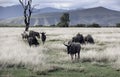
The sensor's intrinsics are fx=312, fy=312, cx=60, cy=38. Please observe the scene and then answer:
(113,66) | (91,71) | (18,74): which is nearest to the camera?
(18,74)

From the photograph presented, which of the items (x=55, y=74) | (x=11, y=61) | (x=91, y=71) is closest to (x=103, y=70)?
(x=91, y=71)

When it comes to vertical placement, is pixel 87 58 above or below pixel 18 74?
below

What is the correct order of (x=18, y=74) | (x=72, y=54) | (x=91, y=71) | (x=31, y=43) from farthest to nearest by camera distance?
1. (x=31, y=43)
2. (x=72, y=54)
3. (x=91, y=71)
4. (x=18, y=74)

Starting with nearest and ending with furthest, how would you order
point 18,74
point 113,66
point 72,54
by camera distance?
A: point 18,74
point 113,66
point 72,54

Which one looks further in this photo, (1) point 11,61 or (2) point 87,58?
(2) point 87,58

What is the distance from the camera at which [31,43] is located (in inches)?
1240

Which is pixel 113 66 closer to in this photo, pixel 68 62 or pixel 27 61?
pixel 68 62

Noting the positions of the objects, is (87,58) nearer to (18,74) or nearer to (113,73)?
(113,73)

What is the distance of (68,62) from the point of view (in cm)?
2105

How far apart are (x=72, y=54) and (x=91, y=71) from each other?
480cm

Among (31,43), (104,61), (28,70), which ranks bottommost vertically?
(31,43)

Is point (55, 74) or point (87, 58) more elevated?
point (55, 74)

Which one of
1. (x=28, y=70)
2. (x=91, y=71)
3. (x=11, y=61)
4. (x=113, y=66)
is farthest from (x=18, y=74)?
(x=113, y=66)

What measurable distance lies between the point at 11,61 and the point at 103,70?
563cm
